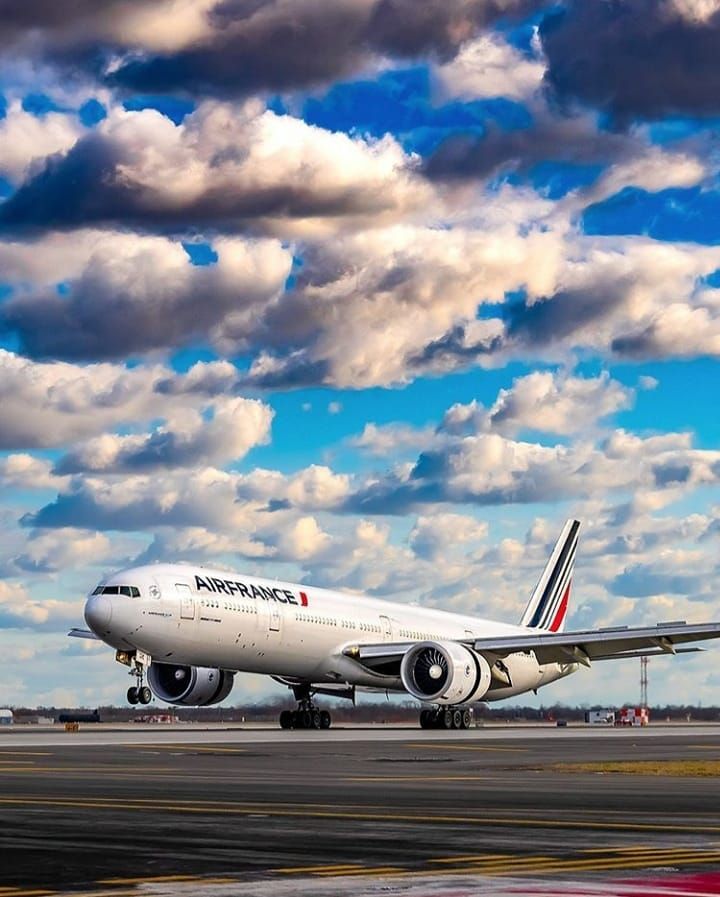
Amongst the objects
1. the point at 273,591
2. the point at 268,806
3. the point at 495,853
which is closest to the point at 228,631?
the point at 273,591

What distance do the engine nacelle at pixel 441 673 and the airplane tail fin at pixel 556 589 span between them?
28985mm

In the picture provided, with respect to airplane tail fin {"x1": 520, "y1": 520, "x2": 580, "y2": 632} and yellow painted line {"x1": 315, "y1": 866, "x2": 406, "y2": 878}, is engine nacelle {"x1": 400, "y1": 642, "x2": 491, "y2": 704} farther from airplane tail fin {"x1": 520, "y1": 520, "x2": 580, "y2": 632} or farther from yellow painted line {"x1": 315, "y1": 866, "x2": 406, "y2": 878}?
yellow painted line {"x1": 315, "y1": 866, "x2": 406, "y2": 878}

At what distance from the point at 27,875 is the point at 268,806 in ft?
27.4

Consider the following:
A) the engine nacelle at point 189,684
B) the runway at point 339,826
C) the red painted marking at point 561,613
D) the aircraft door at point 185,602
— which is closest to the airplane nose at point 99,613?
the aircraft door at point 185,602

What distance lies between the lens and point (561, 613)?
9919 cm

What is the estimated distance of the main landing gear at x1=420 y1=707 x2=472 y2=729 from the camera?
69.3m

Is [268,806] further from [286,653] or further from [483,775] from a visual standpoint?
[286,653]

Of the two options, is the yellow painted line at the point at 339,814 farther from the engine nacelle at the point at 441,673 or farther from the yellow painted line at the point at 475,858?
the engine nacelle at the point at 441,673

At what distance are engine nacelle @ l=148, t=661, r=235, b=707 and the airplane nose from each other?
11170mm

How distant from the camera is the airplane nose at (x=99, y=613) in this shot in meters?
61.2

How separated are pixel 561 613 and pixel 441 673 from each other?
109 ft

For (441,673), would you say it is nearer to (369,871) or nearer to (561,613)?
(561,613)

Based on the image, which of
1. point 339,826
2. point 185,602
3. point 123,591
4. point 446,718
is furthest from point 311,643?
point 339,826

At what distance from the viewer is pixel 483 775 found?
96.5 feet
